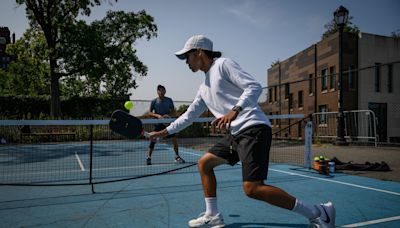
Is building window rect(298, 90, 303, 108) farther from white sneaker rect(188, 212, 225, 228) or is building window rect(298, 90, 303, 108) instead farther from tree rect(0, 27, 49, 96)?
white sneaker rect(188, 212, 225, 228)

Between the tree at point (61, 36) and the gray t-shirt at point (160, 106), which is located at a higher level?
the tree at point (61, 36)

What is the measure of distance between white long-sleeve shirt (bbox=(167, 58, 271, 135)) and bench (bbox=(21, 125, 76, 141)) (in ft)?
44.7

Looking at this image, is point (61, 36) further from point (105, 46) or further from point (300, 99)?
point (300, 99)

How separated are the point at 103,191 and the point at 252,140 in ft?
11.8

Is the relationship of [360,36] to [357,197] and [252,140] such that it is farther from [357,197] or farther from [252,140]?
[252,140]

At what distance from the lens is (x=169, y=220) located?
3602 mm

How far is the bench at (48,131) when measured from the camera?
14.2m

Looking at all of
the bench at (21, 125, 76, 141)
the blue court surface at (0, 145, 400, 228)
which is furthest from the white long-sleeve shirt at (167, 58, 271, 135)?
the bench at (21, 125, 76, 141)

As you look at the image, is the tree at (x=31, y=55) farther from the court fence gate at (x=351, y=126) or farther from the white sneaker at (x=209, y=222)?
the white sneaker at (x=209, y=222)

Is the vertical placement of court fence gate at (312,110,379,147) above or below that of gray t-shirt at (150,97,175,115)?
below

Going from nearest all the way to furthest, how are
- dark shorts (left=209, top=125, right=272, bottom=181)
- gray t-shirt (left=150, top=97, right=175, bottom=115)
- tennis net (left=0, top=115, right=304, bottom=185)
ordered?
dark shorts (left=209, top=125, right=272, bottom=181) < tennis net (left=0, top=115, right=304, bottom=185) < gray t-shirt (left=150, top=97, right=175, bottom=115)

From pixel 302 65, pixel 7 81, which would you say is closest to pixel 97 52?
pixel 302 65

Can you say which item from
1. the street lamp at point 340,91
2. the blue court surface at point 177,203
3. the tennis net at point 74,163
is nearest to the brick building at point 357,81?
the street lamp at point 340,91

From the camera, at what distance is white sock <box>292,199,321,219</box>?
107 inches
